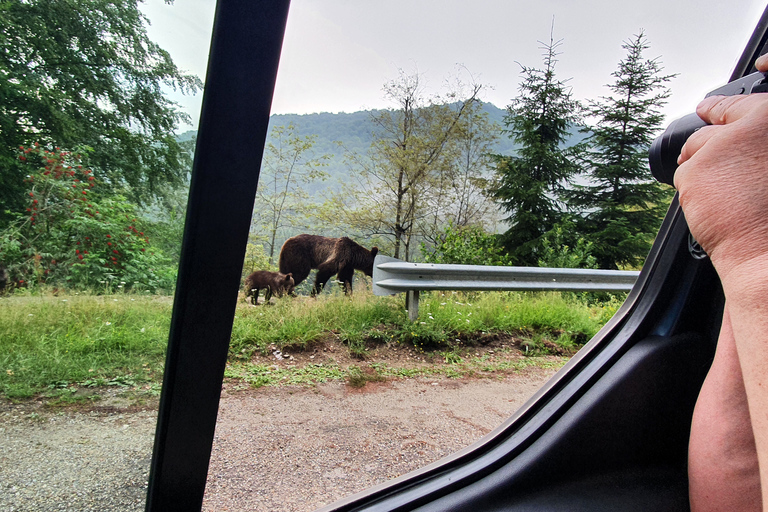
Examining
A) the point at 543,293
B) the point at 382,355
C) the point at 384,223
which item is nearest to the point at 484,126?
the point at 384,223

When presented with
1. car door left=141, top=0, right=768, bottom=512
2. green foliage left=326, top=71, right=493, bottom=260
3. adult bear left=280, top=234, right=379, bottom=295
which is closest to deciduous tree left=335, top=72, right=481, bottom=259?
green foliage left=326, top=71, right=493, bottom=260

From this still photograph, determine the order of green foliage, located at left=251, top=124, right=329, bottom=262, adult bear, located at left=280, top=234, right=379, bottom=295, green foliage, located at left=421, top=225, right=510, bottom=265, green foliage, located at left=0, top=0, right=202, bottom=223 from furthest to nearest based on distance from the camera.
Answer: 1. green foliage, located at left=251, top=124, right=329, bottom=262
2. adult bear, located at left=280, top=234, right=379, bottom=295
3. green foliage, located at left=421, top=225, right=510, bottom=265
4. green foliage, located at left=0, top=0, right=202, bottom=223

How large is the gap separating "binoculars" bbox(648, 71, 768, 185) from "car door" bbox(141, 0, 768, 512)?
27cm

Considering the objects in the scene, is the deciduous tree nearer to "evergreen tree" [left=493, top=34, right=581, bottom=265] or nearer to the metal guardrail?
"evergreen tree" [left=493, top=34, right=581, bottom=265]

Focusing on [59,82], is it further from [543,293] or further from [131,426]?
[543,293]

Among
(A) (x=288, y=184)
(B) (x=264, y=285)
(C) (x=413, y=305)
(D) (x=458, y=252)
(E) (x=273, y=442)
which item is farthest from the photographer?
(A) (x=288, y=184)

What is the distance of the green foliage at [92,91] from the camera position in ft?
1.45

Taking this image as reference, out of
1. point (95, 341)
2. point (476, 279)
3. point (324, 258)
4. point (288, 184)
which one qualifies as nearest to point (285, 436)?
point (95, 341)

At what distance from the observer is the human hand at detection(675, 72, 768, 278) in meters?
0.47

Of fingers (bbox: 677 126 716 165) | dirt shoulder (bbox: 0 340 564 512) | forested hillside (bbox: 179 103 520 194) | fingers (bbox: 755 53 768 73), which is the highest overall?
forested hillside (bbox: 179 103 520 194)

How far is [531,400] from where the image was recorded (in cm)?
105

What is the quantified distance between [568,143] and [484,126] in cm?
311

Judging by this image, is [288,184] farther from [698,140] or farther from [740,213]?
[740,213]

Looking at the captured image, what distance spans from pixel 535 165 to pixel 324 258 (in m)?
6.97
